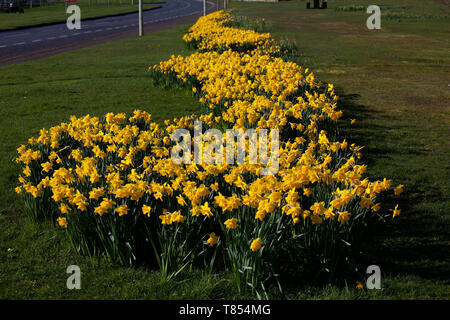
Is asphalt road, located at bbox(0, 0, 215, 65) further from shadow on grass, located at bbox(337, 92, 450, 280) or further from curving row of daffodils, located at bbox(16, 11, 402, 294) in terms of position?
shadow on grass, located at bbox(337, 92, 450, 280)

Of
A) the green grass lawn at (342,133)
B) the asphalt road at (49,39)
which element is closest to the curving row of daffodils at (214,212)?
the green grass lawn at (342,133)

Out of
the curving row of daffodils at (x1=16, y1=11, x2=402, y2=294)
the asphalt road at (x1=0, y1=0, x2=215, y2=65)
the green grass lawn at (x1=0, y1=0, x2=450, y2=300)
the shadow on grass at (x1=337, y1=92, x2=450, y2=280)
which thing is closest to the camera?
the curving row of daffodils at (x1=16, y1=11, x2=402, y2=294)

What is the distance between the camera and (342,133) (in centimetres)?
901

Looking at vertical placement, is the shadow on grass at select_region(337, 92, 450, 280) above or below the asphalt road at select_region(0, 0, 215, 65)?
below

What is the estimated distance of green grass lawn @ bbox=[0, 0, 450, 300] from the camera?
4.32 metres

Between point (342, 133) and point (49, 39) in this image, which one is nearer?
point (342, 133)

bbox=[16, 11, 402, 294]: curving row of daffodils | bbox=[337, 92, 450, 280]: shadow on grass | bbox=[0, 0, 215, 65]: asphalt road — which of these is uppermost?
bbox=[0, 0, 215, 65]: asphalt road

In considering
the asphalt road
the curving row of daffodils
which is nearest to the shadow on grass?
the curving row of daffodils

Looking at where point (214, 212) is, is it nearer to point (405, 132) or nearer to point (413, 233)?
point (413, 233)

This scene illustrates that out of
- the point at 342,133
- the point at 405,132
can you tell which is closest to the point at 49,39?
the point at 342,133

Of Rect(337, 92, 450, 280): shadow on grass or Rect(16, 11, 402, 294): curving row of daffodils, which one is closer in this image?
Rect(16, 11, 402, 294): curving row of daffodils

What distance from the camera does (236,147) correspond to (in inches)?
217

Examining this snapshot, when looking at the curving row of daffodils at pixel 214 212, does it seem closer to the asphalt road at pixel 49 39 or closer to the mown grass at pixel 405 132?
the mown grass at pixel 405 132

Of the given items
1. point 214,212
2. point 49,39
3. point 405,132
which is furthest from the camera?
point 49,39
